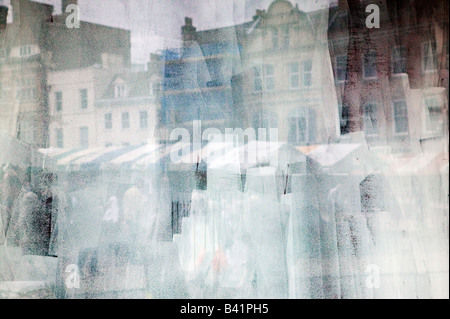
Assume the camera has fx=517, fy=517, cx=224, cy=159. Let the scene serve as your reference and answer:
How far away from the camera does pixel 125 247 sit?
263 cm

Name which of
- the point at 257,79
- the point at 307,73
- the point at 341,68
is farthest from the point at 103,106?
the point at 341,68

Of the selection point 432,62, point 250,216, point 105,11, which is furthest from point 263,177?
point 105,11

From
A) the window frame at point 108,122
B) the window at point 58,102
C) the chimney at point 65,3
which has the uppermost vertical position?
the chimney at point 65,3

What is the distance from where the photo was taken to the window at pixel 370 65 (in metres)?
2.55

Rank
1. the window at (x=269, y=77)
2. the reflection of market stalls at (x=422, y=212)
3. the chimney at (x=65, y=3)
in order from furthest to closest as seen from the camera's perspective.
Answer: the chimney at (x=65, y=3)
the window at (x=269, y=77)
the reflection of market stalls at (x=422, y=212)

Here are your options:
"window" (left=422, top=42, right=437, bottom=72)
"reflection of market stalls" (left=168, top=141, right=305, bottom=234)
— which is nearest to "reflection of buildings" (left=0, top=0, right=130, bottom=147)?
"reflection of market stalls" (left=168, top=141, right=305, bottom=234)

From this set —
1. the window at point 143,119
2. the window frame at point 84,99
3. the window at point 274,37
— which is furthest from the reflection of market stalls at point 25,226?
the window at point 274,37

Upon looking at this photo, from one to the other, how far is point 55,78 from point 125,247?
0.95 metres

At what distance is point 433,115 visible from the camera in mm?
2508

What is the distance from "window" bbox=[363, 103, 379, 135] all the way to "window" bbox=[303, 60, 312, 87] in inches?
12.0

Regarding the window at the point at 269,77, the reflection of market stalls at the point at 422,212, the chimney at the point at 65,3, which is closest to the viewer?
the reflection of market stalls at the point at 422,212

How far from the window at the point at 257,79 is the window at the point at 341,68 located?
39 cm

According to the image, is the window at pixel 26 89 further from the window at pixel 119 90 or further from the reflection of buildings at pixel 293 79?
the reflection of buildings at pixel 293 79

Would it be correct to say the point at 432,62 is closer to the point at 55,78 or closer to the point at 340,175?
the point at 340,175
